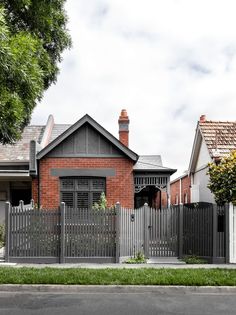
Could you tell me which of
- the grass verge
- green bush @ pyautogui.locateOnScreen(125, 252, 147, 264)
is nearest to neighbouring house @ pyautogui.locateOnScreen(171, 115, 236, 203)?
green bush @ pyautogui.locateOnScreen(125, 252, 147, 264)

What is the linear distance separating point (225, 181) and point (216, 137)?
566 centimetres

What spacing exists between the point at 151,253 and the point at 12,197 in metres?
9.40

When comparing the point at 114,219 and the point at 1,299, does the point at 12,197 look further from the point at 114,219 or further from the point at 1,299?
the point at 1,299

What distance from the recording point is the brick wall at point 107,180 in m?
19.0

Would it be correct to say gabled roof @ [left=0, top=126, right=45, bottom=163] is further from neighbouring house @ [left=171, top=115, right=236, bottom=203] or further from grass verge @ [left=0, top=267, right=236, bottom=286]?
grass verge @ [left=0, top=267, right=236, bottom=286]

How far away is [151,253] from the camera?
14.0 metres

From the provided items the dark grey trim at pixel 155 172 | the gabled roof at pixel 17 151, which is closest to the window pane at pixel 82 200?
the dark grey trim at pixel 155 172

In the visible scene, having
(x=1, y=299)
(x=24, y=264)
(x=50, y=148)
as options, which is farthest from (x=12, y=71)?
(x=50, y=148)

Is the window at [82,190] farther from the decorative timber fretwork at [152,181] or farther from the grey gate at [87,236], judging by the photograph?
the grey gate at [87,236]

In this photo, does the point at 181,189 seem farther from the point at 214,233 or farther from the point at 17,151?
the point at 214,233

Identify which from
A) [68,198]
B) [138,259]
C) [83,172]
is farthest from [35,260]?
[83,172]

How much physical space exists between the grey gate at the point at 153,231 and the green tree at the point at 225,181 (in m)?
1.71

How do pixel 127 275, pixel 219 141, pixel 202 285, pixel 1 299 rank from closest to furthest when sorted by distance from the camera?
pixel 1 299, pixel 202 285, pixel 127 275, pixel 219 141

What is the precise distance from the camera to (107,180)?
755 inches
